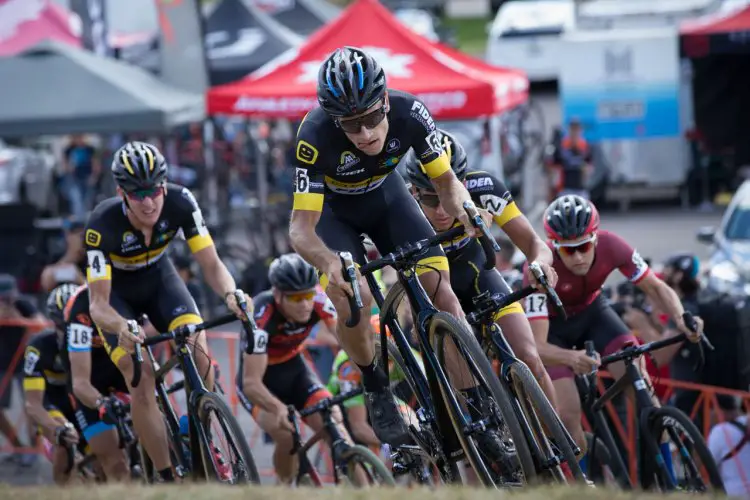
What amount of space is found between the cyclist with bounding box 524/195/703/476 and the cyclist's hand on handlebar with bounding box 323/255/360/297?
2.24 m

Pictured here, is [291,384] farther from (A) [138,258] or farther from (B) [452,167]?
(B) [452,167]

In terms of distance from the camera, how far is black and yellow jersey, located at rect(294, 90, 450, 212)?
6.81 meters

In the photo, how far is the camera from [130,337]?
782 cm

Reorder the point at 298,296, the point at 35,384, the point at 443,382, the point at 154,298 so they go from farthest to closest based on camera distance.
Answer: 1. the point at 35,384
2. the point at 298,296
3. the point at 154,298
4. the point at 443,382

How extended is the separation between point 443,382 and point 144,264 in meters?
2.83

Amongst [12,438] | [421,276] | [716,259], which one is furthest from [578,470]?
[716,259]

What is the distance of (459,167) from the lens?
7.79 metres

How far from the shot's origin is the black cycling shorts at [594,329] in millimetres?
8961

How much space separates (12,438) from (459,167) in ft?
21.8

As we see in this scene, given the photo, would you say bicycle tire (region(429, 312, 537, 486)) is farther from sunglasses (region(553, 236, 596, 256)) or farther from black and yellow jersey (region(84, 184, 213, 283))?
black and yellow jersey (region(84, 184, 213, 283))

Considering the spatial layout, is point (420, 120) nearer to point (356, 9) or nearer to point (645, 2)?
point (356, 9)

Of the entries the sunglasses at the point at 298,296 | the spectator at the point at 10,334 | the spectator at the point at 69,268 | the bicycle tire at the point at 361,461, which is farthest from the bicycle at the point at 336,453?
the spectator at the point at 69,268

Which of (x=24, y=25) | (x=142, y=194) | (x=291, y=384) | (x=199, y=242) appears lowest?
(x=291, y=384)

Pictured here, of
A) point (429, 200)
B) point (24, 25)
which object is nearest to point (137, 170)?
point (429, 200)
